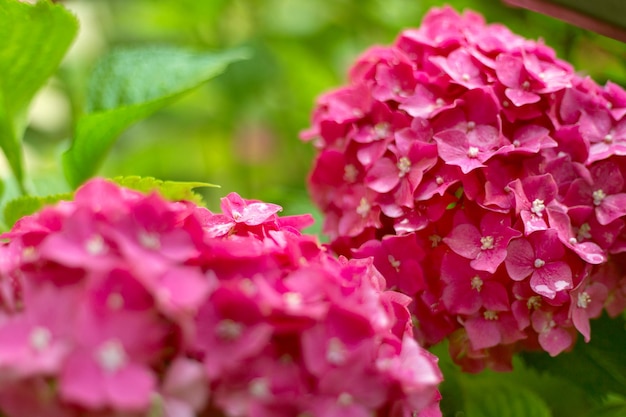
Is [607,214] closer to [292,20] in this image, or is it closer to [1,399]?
[1,399]

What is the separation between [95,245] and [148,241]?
3 cm

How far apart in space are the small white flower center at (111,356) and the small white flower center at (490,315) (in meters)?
0.33

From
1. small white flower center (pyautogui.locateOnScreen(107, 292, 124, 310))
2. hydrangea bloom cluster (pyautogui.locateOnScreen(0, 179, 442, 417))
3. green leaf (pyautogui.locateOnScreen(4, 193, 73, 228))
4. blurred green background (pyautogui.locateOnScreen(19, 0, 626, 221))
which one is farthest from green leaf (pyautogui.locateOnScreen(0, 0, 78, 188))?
blurred green background (pyautogui.locateOnScreen(19, 0, 626, 221))

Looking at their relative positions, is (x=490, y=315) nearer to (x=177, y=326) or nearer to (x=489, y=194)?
(x=489, y=194)

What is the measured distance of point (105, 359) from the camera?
385mm

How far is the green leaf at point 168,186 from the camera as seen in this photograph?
585mm

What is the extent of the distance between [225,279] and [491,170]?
0.27 metres

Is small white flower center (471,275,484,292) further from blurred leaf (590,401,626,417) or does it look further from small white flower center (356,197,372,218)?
blurred leaf (590,401,626,417)

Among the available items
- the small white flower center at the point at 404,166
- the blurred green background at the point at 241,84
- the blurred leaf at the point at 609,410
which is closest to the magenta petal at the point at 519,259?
the small white flower center at the point at 404,166

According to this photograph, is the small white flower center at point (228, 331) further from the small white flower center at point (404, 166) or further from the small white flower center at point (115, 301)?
the small white flower center at point (404, 166)

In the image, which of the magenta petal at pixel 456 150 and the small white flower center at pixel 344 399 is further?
the magenta petal at pixel 456 150

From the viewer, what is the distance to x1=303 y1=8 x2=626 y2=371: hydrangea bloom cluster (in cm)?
61

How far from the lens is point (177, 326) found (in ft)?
1.38

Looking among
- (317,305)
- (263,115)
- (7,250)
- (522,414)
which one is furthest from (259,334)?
(263,115)
